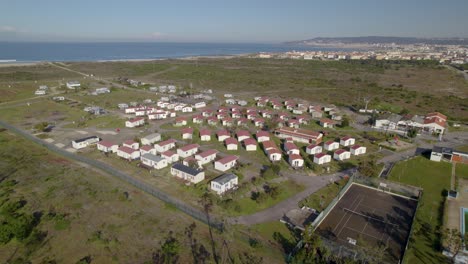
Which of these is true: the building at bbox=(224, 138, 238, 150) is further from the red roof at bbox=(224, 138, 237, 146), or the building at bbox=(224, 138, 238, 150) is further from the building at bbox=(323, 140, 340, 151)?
the building at bbox=(323, 140, 340, 151)

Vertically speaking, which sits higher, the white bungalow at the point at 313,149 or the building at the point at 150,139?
the building at the point at 150,139

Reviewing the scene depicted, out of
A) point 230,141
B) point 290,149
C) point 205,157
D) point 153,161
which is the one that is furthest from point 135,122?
point 290,149

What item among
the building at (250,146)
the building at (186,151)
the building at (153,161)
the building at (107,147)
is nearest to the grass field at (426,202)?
the building at (250,146)

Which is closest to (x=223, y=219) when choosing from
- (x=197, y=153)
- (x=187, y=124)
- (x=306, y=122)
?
(x=197, y=153)

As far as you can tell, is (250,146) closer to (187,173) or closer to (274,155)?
(274,155)

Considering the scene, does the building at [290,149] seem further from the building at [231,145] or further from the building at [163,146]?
the building at [163,146]
